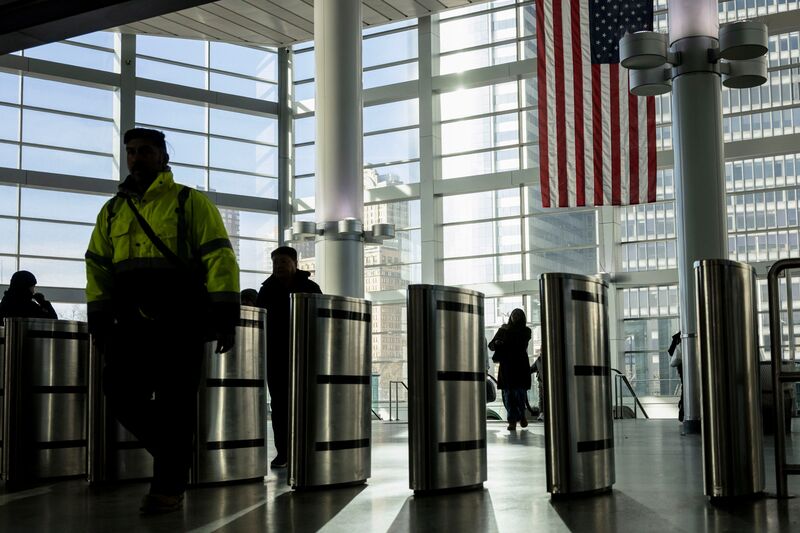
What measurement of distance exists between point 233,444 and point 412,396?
1439 millimetres

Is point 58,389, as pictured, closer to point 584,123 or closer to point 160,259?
point 160,259

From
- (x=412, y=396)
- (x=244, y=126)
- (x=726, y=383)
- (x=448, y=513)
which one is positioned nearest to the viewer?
(x=448, y=513)

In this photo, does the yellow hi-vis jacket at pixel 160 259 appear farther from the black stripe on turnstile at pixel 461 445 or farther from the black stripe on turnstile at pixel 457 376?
the black stripe on turnstile at pixel 461 445

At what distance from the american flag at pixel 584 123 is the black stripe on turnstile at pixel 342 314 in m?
10.3

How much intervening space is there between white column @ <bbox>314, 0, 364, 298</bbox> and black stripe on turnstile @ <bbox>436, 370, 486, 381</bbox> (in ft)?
42.9

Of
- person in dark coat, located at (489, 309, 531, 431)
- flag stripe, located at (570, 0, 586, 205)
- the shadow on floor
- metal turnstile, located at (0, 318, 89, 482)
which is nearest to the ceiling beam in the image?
metal turnstile, located at (0, 318, 89, 482)

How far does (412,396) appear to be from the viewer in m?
5.80

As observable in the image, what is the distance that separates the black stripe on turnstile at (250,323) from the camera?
6574 mm

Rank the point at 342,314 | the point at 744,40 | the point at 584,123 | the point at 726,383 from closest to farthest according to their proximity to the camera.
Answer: the point at 726,383 → the point at 342,314 → the point at 744,40 → the point at 584,123

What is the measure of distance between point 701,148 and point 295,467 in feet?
25.7

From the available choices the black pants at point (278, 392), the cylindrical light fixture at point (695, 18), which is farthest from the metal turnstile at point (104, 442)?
the cylindrical light fixture at point (695, 18)

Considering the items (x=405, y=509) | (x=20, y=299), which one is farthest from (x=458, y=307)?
(x=20, y=299)

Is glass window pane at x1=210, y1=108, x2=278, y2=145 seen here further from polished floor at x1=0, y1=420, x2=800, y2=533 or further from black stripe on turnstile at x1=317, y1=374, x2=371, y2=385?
black stripe on turnstile at x1=317, y1=374, x2=371, y2=385

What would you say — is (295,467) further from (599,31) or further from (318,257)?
(318,257)
